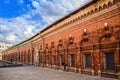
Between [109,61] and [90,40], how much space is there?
10.1 feet

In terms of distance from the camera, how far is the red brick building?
1538 cm

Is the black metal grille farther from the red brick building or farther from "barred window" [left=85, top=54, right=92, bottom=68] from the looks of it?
"barred window" [left=85, top=54, right=92, bottom=68]

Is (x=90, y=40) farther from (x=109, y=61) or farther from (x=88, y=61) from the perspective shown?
(x=109, y=61)

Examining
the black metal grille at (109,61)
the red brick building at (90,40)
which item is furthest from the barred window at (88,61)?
the black metal grille at (109,61)

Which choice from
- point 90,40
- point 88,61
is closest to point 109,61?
point 90,40

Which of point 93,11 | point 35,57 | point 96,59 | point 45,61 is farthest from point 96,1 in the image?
point 35,57

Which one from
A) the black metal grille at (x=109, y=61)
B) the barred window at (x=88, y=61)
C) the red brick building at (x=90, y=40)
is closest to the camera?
the red brick building at (x=90, y=40)

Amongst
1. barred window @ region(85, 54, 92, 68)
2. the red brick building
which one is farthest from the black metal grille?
barred window @ region(85, 54, 92, 68)

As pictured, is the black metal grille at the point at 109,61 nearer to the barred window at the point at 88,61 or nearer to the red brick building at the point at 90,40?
the red brick building at the point at 90,40

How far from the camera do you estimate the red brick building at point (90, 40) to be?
1538 cm

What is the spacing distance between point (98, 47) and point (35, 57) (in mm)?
23240

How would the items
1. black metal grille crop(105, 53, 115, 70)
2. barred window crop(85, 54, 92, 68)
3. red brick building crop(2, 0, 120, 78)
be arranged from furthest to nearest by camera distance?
barred window crop(85, 54, 92, 68) → black metal grille crop(105, 53, 115, 70) → red brick building crop(2, 0, 120, 78)

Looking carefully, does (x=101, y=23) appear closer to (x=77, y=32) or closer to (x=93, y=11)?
(x=93, y=11)

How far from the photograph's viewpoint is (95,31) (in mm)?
17500
